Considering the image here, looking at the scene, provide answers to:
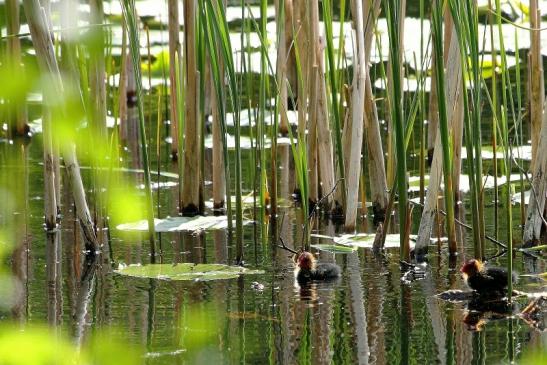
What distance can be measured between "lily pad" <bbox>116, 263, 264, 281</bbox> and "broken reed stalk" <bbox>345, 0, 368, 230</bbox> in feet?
2.66

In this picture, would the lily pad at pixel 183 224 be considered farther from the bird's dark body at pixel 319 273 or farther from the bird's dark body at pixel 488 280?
the bird's dark body at pixel 488 280

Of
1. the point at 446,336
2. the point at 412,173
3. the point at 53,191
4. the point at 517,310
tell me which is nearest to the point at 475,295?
the point at 517,310

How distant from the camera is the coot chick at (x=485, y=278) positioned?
396cm

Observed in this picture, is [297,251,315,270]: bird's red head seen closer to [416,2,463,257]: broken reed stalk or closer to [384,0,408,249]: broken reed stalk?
[384,0,408,249]: broken reed stalk

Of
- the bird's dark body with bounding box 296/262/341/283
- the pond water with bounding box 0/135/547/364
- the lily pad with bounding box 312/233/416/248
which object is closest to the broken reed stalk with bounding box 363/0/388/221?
the lily pad with bounding box 312/233/416/248

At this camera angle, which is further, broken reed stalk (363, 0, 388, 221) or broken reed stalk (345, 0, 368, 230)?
broken reed stalk (363, 0, 388, 221)

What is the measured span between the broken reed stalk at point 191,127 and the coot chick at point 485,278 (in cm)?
172

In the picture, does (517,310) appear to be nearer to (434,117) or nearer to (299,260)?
(299,260)

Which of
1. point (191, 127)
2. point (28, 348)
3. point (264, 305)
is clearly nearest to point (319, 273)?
point (264, 305)

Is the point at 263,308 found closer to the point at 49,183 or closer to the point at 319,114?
the point at 49,183

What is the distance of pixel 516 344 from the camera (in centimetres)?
329

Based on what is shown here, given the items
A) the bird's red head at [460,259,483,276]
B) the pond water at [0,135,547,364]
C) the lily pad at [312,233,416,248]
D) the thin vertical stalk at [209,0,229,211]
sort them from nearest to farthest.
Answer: the pond water at [0,135,547,364] → the bird's red head at [460,259,483,276] → the lily pad at [312,233,416,248] → the thin vertical stalk at [209,0,229,211]

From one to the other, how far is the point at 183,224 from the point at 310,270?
123 centimetres

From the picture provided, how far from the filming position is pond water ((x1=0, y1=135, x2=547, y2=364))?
3258 millimetres
